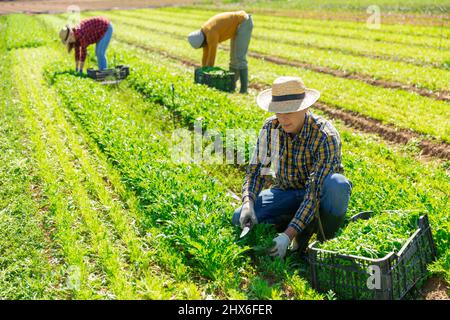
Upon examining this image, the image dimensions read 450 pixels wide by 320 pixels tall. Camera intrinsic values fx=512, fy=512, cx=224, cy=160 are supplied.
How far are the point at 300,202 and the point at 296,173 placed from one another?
273 millimetres

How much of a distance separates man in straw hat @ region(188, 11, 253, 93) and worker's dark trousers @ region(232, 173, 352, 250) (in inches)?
226

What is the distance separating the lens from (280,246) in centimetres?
414

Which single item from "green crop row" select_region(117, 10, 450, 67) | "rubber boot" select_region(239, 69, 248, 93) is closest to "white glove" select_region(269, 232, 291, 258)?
"rubber boot" select_region(239, 69, 248, 93)

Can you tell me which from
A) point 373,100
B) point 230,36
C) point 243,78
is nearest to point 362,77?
point 373,100

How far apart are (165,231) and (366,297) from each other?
6.29 ft

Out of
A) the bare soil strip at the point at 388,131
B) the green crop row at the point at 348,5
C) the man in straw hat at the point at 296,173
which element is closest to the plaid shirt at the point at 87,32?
the bare soil strip at the point at 388,131

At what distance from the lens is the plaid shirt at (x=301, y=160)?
427cm

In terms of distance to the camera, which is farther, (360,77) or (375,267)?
(360,77)

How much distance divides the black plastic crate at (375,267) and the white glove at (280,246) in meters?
0.31

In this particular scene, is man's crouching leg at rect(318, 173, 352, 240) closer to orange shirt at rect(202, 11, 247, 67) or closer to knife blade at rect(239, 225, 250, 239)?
knife blade at rect(239, 225, 250, 239)

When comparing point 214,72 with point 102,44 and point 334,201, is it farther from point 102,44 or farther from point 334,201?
point 334,201

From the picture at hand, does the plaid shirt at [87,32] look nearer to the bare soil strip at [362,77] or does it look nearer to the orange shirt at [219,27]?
the orange shirt at [219,27]

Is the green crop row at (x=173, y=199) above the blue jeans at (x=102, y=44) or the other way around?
the other way around

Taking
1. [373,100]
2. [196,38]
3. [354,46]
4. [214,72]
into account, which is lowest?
[373,100]
